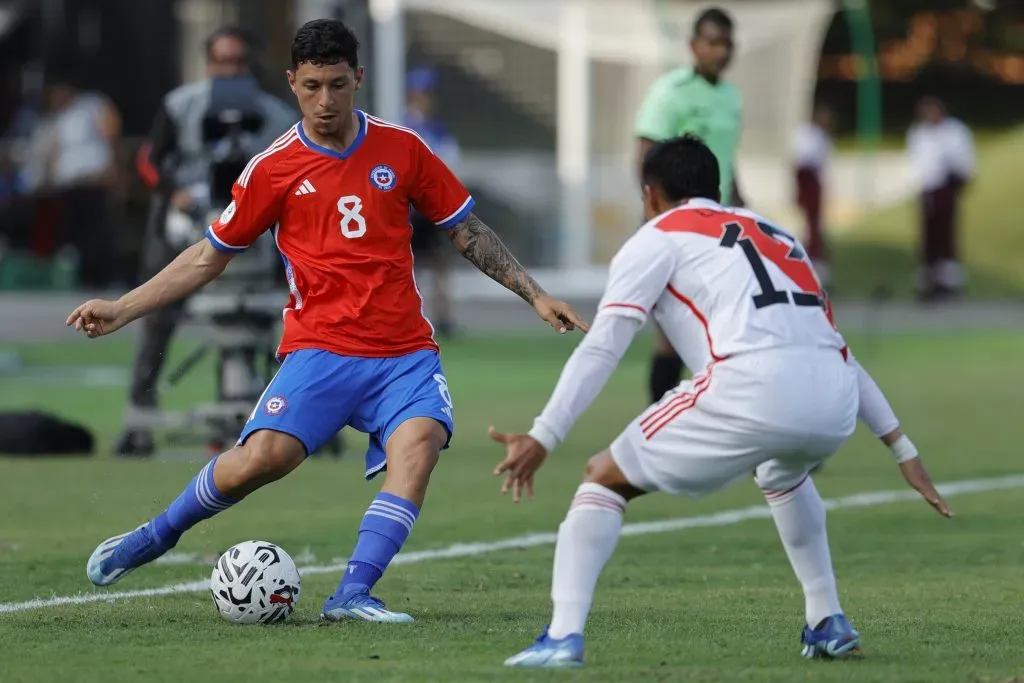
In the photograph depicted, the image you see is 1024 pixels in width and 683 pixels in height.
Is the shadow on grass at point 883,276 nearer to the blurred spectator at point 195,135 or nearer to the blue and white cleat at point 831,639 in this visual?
the blurred spectator at point 195,135

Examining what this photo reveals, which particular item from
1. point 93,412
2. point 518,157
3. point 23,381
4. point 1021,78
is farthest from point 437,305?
point 1021,78

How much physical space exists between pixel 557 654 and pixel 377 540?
54.5 inches

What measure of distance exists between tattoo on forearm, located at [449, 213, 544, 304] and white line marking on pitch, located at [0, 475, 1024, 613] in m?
1.69

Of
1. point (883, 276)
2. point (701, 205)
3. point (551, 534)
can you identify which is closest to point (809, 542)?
point (701, 205)

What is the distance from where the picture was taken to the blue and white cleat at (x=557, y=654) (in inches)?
247

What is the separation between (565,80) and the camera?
26312 millimetres

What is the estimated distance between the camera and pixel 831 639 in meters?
6.63

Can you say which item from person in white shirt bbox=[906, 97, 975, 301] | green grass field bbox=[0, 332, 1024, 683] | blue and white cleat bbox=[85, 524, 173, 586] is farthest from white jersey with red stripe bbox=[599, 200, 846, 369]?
person in white shirt bbox=[906, 97, 975, 301]

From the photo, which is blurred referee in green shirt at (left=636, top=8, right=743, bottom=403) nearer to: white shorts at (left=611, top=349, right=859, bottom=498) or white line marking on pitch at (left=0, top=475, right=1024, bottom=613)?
white line marking on pitch at (left=0, top=475, right=1024, bottom=613)

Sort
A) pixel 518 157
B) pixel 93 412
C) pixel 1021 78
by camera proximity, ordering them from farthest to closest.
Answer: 1. pixel 1021 78
2. pixel 518 157
3. pixel 93 412

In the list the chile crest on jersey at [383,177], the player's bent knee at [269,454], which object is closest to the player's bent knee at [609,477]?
the player's bent knee at [269,454]

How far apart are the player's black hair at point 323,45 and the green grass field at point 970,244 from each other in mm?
23542

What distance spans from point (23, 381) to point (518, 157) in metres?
8.73

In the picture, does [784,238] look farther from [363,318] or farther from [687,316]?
[363,318]
